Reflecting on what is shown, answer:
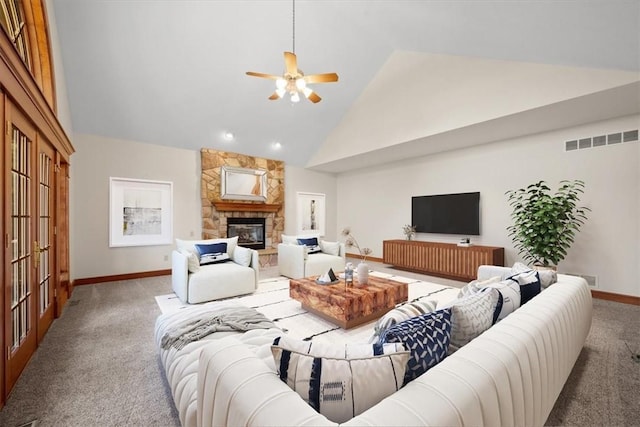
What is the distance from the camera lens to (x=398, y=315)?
1.25 metres

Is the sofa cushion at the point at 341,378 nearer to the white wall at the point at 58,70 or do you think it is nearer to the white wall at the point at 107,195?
the white wall at the point at 58,70

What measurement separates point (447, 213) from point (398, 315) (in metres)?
4.86

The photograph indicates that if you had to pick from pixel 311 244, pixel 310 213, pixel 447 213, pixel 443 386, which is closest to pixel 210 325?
pixel 443 386

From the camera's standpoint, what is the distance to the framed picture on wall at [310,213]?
7.50 metres

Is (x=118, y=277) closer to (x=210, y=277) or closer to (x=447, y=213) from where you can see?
(x=210, y=277)

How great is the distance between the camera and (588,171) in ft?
13.0

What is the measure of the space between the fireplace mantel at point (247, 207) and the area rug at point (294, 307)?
2.14m

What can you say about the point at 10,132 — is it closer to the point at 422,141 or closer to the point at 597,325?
the point at 422,141

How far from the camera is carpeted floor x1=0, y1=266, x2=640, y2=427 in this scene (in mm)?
1613

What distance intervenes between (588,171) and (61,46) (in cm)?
740

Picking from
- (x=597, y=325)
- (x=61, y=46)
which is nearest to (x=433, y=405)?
(x=597, y=325)

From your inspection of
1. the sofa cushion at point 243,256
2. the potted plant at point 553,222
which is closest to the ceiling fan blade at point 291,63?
the sofa cushion at point 243,256

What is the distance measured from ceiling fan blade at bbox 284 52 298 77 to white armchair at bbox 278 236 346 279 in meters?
2.70

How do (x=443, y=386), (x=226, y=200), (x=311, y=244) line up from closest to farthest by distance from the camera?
(x=443, y=386) < (x=311, y=244) < (x=226, y=200)
